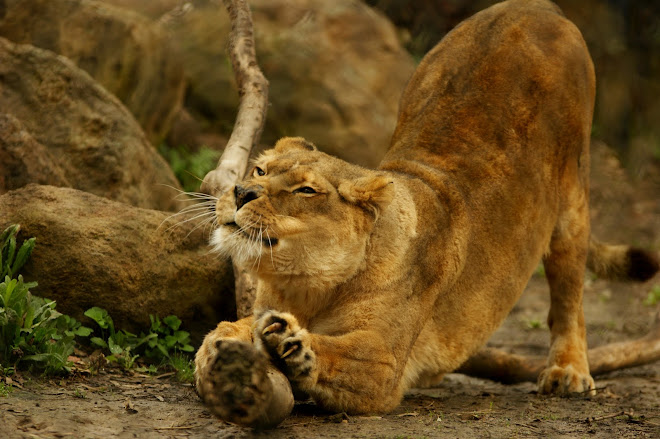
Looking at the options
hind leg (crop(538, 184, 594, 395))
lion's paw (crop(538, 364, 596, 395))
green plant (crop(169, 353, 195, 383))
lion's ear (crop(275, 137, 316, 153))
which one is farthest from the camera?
hind leg (crop(538, 184, 594, 395))

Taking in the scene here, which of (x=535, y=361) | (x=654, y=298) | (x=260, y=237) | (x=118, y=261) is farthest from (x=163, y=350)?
(x=654, y=298)

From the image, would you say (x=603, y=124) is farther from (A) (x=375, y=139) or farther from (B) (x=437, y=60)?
(B) (x=437, y=60)

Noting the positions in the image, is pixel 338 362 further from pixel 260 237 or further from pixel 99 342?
pixel 99 342

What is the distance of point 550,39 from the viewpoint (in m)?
6.73

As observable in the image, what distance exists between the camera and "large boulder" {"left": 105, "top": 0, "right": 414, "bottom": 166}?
12.2 metres

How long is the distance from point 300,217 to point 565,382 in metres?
2.85

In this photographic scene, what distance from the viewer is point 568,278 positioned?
6762mm

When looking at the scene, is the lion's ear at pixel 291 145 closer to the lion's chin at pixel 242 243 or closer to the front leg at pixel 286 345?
the lion's chin at pixel 242 243

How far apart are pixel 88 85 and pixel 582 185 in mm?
4450

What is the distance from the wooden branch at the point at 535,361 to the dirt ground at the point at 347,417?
0.12 meters

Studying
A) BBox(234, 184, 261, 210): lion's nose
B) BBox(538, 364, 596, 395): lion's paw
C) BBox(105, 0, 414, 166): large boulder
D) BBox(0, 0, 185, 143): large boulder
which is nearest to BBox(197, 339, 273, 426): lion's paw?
BBox(234, 184, 261, 210): lion's nose

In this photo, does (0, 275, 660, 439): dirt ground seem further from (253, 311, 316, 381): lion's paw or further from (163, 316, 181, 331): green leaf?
(163, 316, 181, 331): green leaf

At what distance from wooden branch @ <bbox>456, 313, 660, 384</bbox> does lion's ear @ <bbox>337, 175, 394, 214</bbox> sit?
2.74 metres

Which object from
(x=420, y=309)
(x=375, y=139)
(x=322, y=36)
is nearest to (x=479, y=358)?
(x=420, y=309)
